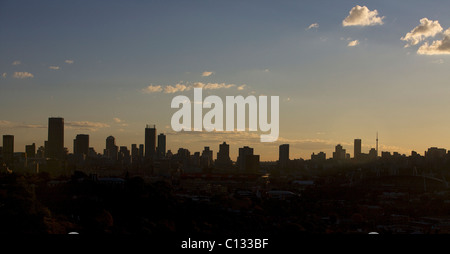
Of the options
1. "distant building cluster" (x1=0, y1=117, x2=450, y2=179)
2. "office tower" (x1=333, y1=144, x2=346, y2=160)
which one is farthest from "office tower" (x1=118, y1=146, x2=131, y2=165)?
"office tower" (x1=333, y1=144, x2=346, y2=160)

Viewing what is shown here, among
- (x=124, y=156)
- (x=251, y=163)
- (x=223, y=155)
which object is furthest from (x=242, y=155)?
(x=124, y=156)

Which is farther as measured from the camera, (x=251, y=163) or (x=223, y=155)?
(x=223, y=155)

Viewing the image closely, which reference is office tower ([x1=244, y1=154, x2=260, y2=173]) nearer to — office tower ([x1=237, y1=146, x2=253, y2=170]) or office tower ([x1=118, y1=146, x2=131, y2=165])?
office tower ([x1=237, y1=146, x2=253, y2=170])

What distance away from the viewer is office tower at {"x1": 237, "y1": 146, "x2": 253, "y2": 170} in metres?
72.5

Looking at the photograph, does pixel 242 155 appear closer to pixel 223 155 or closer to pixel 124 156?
pixel 223 155

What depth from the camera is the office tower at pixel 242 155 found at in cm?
7247

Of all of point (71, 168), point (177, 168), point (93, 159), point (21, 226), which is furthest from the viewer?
point (93, 159)

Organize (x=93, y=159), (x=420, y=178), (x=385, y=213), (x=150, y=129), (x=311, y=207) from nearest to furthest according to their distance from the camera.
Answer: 1. (x=385, y=213)
2. (x=311, y=207)
3. (x=420, y=178)
4. (x=93, y=159)
5. (x=150, y=129)

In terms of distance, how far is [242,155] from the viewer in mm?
74875
